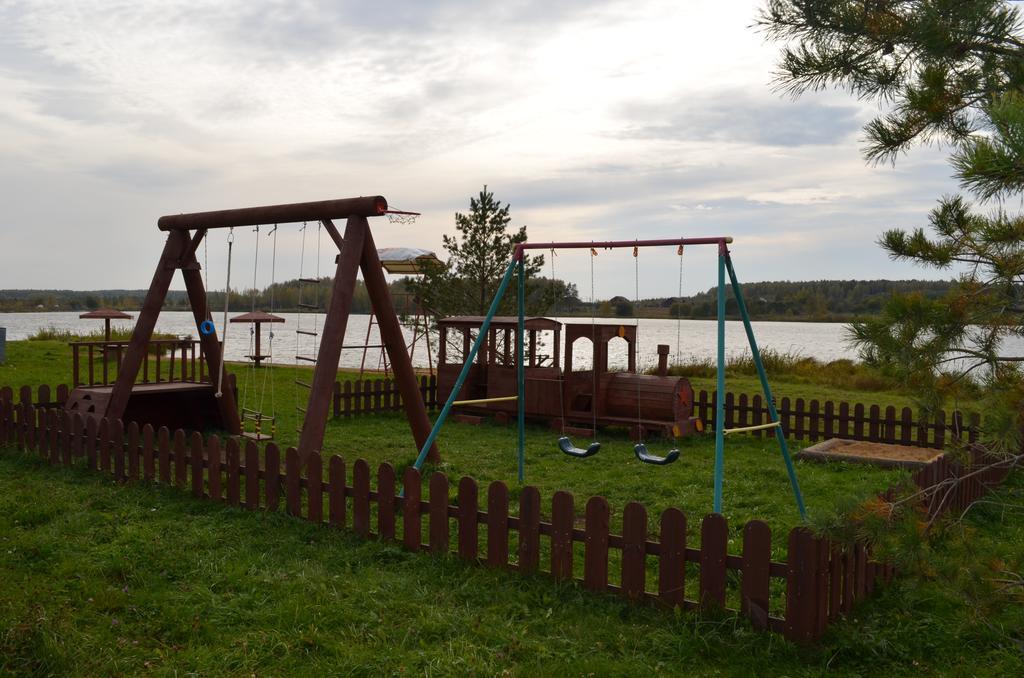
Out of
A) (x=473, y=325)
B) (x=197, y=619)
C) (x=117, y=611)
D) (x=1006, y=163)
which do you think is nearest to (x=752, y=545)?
(x=1006, y=163)

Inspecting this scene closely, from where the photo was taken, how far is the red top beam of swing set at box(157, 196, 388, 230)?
805 cm

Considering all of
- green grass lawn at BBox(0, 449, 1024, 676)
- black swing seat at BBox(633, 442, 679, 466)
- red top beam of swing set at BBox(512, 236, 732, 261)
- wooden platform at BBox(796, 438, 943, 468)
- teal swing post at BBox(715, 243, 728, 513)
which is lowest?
Result: green grass lawn at BBox(0, 449, 1024, 676)

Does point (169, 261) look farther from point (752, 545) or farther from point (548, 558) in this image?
point (752, 545)

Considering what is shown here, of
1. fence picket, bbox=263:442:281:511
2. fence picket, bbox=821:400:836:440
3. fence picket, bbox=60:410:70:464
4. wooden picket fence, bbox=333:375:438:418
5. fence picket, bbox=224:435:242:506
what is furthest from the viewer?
wooden picket fence, bbox=333:375:438:418

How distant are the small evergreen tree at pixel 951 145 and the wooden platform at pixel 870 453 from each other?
577cm

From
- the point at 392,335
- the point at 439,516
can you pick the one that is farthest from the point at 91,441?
the point at 439,516

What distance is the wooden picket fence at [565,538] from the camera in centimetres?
471

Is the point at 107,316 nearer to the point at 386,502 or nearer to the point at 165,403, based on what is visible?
the point at 165,403

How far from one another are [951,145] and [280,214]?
6.55 metres

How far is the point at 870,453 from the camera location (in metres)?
10.5

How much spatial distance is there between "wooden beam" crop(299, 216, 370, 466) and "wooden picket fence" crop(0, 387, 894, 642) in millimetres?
927

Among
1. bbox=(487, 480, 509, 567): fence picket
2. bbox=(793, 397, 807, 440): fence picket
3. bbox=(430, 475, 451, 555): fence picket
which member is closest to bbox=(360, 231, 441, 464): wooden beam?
bbox=(430, 475, 451, 555): fence picket

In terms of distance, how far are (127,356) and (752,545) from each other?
26.5 ft

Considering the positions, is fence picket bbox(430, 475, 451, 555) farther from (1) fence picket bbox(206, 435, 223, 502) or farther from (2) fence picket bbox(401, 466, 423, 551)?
(1) fence picket bbox(206, 435, 223, 502)
